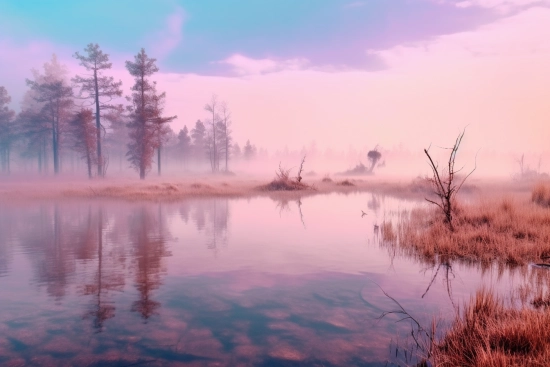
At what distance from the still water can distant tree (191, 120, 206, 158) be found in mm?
68562

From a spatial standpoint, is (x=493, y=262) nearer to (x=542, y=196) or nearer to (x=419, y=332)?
(x=419, y=332)

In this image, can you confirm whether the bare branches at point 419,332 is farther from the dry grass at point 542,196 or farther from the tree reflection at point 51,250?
the dry grass at point 542,196

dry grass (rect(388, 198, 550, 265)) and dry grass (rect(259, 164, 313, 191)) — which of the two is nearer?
dry grass (rect(388, 198, 550, 265))

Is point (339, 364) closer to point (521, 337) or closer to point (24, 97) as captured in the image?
point (521, 337)

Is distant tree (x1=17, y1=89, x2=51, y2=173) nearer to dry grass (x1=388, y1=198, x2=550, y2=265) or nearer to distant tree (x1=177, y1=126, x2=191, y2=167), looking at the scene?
distant tree (x1=177, y1=126, x2=191, y2=167)

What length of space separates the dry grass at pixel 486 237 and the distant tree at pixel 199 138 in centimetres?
7145

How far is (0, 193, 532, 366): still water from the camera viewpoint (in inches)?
172

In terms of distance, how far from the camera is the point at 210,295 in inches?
251

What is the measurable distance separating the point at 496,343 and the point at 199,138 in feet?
278

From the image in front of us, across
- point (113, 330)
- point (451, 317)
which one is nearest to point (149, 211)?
point (113, 330)

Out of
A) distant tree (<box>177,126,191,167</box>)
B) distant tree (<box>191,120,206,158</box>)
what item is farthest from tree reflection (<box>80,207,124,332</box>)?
distant tree (<box>191,120,206,158</box>)

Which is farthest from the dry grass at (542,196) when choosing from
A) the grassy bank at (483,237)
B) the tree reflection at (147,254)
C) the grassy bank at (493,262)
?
the tree reflection at (147,254)

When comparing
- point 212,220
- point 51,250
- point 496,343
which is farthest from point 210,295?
point 212,220

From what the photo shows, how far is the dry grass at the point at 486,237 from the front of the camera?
332 inches
